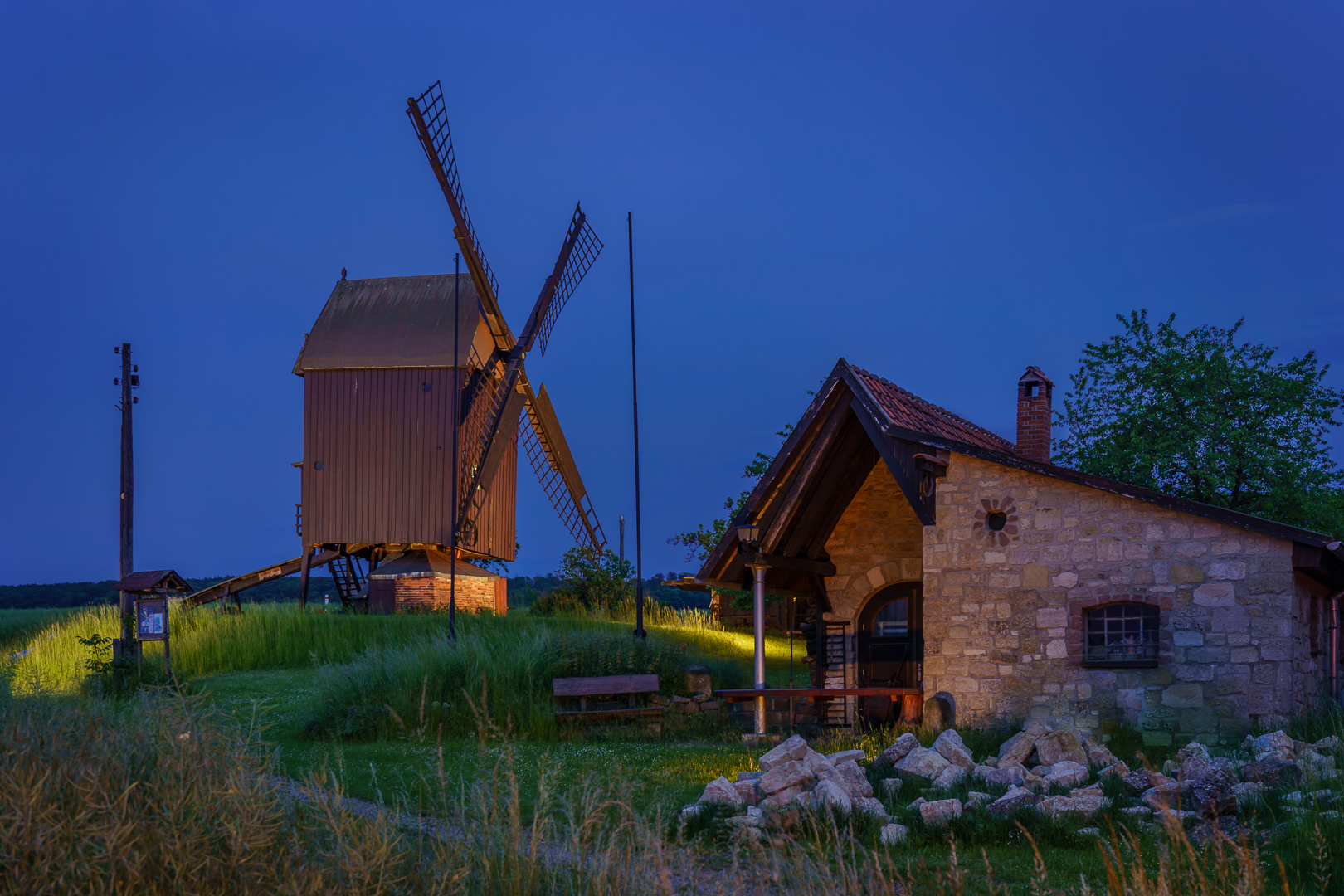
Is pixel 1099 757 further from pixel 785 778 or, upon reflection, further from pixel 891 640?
pixel 891 640

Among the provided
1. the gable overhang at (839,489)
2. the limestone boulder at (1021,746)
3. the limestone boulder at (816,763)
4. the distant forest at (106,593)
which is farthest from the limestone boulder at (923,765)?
the distant forest at (106,593)

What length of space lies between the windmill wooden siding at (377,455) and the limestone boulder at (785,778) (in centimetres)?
1924

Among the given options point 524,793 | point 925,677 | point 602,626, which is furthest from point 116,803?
point 602,626

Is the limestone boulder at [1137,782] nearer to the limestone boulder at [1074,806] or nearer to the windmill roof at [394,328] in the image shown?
the limestone boulder at [1074,806]

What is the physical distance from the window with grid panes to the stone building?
0.7 inches

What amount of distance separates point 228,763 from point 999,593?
29.7 feet

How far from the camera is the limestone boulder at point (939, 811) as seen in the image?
7.97 meters

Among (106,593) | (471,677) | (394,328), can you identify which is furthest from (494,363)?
(106,593)

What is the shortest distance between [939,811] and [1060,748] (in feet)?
8.77

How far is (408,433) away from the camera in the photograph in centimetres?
2753

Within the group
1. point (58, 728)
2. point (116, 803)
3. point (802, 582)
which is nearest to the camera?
point (116, 803)

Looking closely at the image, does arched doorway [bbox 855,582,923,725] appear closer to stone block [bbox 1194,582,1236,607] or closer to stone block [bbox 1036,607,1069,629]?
stone block [bbox 1036,607,1069,629]

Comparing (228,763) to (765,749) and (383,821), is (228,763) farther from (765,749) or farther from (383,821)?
(765,749)

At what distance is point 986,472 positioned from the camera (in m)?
12.6
